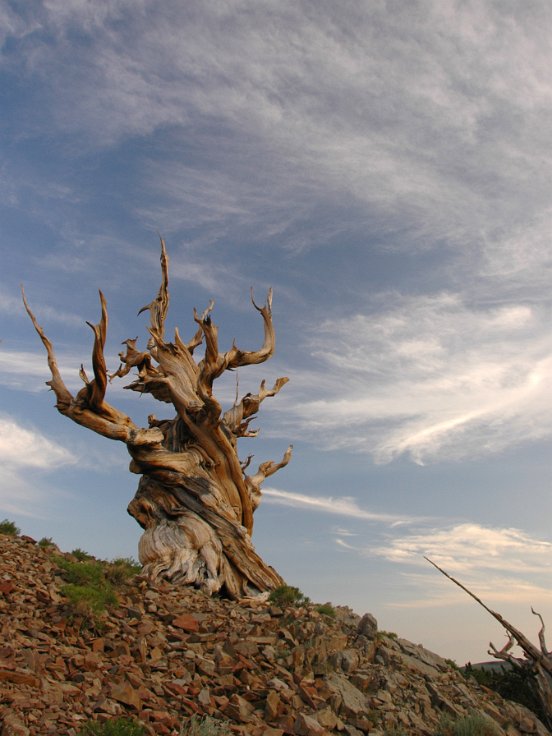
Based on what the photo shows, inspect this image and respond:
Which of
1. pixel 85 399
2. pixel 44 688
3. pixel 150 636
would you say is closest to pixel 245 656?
pixel 150 636

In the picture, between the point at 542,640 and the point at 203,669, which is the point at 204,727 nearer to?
the point at 203,669

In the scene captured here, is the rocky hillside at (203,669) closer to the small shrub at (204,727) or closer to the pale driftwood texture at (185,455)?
the small shrub at (204,727)

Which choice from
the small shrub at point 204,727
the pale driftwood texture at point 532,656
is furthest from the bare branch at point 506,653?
the small shrub at point 204,727

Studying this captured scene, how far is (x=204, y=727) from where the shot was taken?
8125 millimetres

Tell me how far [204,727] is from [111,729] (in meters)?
1.33

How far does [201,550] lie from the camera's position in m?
16.2

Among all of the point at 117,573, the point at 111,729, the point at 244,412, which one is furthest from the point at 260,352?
the point at 111,729

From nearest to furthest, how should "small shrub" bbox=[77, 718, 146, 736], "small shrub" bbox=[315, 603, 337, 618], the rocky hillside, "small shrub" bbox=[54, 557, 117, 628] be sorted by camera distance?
"small shrub" bbox=[77, 718, 146, 736], the rocky hillside, "small shrub" bbox=[54, 557, 117, 628], "small shrub" bbox=[315, 603, 337, 618]

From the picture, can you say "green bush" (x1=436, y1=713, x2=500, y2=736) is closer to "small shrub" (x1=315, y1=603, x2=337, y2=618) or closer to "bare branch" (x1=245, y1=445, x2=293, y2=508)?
"small shrub" (x1=315, y1=603, x2=337, y2=618)

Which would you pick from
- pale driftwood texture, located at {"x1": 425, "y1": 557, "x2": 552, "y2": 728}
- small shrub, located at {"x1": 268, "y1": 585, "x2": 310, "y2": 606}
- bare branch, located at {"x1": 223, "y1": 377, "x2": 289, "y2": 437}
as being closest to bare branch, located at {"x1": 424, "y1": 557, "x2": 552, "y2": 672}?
pale driftwood texture, located at {"x1": 425, "y1": 557, "x2": 552, "y2": 728}

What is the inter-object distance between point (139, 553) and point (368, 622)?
593 cm

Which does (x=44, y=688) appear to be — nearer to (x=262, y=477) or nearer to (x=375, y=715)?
(x=375, y=715)

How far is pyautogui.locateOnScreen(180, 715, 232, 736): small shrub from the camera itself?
7.88 m

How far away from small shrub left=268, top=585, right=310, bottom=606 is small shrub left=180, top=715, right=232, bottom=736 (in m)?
6.51
